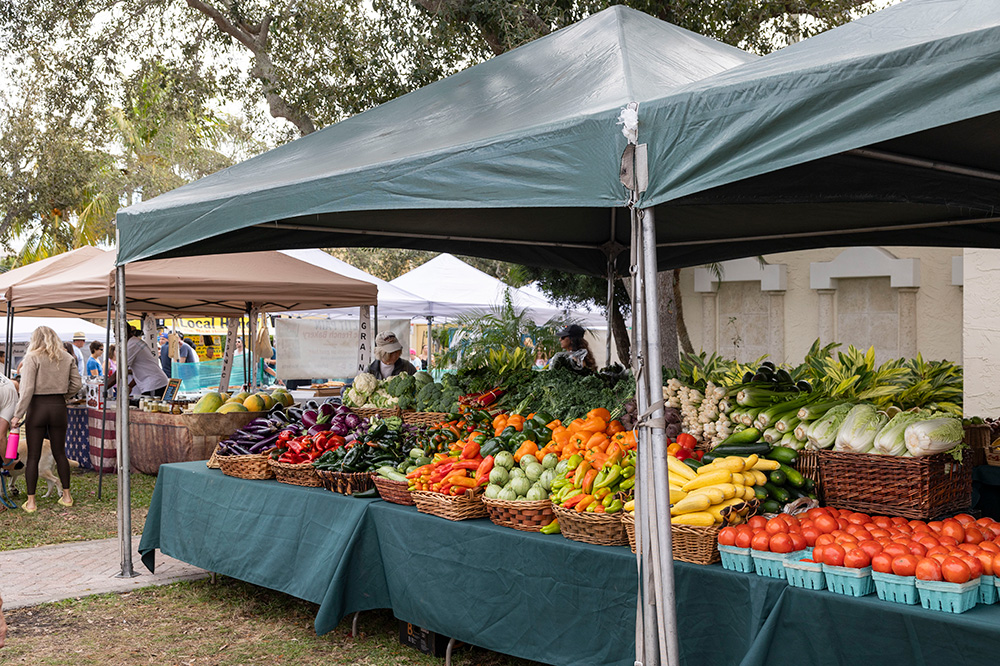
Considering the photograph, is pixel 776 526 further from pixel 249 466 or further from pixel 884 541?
pixel 249 466

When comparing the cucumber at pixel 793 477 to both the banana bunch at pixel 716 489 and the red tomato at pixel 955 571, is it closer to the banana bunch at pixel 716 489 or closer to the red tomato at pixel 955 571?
the banana bunch at pixel 716 489

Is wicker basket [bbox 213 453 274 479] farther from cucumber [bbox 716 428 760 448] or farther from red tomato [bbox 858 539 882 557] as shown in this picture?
red tomato [bbox 858 539 882 557]

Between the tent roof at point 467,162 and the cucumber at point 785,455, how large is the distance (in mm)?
1510

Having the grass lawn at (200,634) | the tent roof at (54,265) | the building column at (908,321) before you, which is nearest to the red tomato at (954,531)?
the grass lawn at (200,634)

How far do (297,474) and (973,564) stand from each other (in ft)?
12.8

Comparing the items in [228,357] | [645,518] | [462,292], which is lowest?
[645,518]

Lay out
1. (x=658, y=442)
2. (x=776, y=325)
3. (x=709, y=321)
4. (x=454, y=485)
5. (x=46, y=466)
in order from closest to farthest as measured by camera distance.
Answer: (x=658, y=442) < (x=454, y=485) < (x=46, y=466) < (x=776, y=325) < (x=709, y=321)

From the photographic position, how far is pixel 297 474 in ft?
18.2

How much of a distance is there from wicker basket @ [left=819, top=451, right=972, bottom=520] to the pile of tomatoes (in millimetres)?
94

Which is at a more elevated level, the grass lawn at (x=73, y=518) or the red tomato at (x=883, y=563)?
the red tomato at (x=883, y=563)

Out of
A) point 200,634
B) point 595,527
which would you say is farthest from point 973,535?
point 200,634

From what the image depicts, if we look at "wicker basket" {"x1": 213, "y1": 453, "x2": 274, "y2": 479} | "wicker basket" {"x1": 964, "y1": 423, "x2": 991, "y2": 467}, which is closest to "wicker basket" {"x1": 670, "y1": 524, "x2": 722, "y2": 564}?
"wicker basket" {"x1": 964, "y1": 423, "x2": 991, "y2": 467}

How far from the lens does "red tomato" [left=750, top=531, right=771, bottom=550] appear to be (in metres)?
3.30

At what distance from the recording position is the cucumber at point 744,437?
13.8 ft
